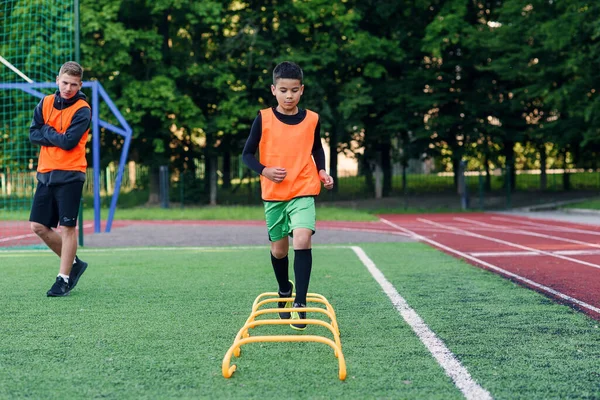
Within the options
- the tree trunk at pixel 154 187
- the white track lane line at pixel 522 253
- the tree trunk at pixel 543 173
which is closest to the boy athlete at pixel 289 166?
the white track lane line at pixel 522 253

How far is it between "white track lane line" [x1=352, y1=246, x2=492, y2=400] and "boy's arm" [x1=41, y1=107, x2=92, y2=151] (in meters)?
3.08

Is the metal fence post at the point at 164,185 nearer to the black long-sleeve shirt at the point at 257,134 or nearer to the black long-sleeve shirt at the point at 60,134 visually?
the black long-sleeve shirt at the point at 60,134

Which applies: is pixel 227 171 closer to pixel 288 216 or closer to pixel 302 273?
pixel 288 216

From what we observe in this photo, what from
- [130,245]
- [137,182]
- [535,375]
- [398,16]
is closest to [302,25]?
[398,16]

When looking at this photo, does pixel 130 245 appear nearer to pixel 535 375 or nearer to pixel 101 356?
pixel 101 356

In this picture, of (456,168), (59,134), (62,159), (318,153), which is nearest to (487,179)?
(456,168)

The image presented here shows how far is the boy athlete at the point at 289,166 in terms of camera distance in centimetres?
525

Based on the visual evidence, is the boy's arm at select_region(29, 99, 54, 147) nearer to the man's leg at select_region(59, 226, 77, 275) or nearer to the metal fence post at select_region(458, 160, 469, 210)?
the man's leg at select_region(59, 226, 77, 275)

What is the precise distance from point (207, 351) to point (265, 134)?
65.4 inches

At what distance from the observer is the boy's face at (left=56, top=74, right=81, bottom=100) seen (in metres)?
6.64

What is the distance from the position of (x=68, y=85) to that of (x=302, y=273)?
2.93m

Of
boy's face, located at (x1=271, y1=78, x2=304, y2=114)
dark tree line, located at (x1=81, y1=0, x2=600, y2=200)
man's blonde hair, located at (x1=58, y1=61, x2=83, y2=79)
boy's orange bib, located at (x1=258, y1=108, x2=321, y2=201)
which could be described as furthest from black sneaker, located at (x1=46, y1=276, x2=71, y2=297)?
dark tree line, located at (x1=81, y1=0, x2=600, y2=200)

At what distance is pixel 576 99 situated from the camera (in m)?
23.6

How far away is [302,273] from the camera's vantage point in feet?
17.1
